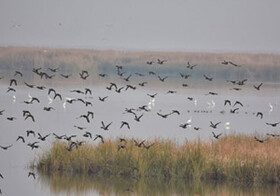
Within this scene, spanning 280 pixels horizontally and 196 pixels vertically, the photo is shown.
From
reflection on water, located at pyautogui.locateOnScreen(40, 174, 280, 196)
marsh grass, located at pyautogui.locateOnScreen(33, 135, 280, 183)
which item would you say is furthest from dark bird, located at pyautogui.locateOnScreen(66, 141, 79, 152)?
reflection on water, located at pyautogui.locateOnScreen(40, 174, 280, 196)

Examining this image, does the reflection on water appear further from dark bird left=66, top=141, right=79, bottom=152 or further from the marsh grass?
dark bird left=66, top=141, right=79, bottom=152

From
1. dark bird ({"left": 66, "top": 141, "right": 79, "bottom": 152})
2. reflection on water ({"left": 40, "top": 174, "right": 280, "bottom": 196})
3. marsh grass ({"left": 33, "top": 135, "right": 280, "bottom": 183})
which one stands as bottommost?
reflection on water ({"left": 40, "top": 174, "right": 280, "bottom": 196})

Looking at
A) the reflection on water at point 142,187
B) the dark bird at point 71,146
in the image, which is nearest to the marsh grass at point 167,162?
the dark bird at point 71,146

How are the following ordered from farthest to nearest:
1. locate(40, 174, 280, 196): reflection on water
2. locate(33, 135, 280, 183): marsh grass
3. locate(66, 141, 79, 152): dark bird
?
locate(66, 141, 79, 152): dark bird < locate(33, 135, 280, 183): marsh grass < locate(40, 174, 280, 196): reflection on water

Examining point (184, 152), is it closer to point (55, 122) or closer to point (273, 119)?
point (55, 122)

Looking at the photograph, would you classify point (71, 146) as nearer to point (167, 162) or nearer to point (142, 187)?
point (142, 187)

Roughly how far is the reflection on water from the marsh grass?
34cm

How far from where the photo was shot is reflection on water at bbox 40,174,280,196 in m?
31.4

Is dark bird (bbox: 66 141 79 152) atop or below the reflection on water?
atop

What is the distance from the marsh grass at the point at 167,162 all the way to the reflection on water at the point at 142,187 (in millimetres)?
343

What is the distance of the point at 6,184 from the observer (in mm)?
33656

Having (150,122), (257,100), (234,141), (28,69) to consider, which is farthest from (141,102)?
(28,69)

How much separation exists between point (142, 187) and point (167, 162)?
1.47 m

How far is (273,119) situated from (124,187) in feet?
121
